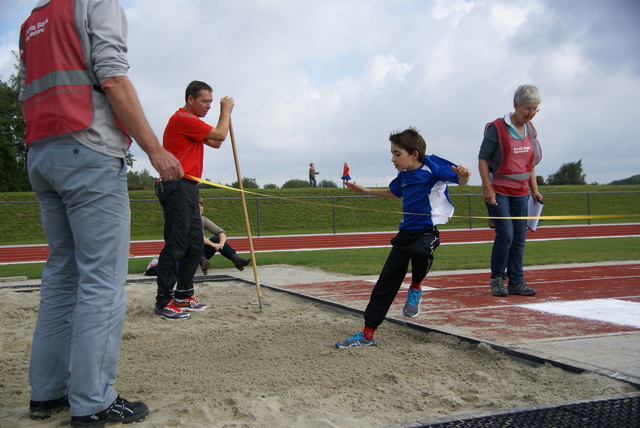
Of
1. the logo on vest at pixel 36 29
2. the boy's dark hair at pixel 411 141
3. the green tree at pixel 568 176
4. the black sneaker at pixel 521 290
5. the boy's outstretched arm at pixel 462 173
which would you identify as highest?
the green tree at pixel 568 176

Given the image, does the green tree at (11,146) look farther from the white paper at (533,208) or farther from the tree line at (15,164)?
the white paper at (533,208)

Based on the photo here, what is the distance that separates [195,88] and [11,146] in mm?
43683

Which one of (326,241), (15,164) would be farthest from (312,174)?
(15,164)

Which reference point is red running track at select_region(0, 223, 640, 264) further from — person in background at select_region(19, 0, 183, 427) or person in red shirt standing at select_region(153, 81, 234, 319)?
person in background at select_region(19, 0, 183, 427)

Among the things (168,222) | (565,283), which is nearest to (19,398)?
(168,222)

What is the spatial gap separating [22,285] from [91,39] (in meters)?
5.85

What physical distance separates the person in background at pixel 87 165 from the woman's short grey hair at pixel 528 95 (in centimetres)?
449

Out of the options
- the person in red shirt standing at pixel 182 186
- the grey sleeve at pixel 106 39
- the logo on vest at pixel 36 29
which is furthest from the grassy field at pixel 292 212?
the grey sleeve at pixel 106 39

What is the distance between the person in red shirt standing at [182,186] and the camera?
511 centimetres

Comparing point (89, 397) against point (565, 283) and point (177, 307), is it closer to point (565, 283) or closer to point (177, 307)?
point (177, 307)

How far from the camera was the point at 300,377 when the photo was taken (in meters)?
3.22

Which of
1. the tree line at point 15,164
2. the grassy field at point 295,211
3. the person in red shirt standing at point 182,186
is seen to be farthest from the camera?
the tree line at point 15,164

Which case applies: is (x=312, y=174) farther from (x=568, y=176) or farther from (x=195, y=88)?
(x=195, y=88)

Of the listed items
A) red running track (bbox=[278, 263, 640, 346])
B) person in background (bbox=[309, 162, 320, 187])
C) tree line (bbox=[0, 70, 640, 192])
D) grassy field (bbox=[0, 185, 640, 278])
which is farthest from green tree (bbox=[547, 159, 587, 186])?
red running track (bbox=[278, 263, 640, 346])
